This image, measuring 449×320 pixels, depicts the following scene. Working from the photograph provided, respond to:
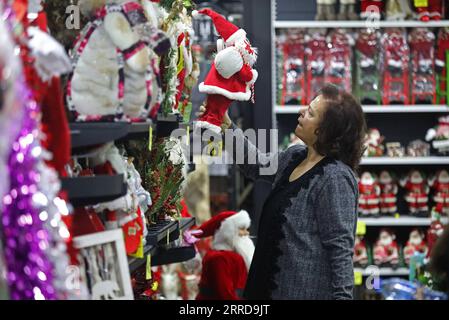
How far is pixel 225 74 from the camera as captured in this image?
271cm

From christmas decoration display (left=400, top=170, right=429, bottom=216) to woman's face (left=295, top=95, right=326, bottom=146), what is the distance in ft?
7.46

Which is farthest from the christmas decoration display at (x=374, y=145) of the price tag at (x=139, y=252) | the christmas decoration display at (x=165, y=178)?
the price tag at (x=139, y=252)

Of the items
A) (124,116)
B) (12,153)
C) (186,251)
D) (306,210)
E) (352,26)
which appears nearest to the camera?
(12,153)

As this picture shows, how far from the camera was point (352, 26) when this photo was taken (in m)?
4.55

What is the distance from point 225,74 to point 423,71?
2231 millimetres

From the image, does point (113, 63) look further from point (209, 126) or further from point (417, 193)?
point (417, 193)

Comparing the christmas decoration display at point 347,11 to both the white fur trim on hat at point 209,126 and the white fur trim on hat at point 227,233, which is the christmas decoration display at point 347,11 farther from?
the white fur trim on hat at point 209,126

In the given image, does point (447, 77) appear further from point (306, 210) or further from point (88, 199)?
point (88, 199)

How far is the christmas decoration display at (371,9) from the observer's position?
15.0ft

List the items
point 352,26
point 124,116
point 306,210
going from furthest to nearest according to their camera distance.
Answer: point 352,26
point 306,210
point 124,116

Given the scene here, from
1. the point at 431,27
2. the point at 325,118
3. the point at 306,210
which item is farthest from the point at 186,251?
the point at 431,27

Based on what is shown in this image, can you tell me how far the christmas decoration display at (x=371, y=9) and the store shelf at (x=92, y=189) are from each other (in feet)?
10.3

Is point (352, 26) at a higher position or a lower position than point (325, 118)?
higher
